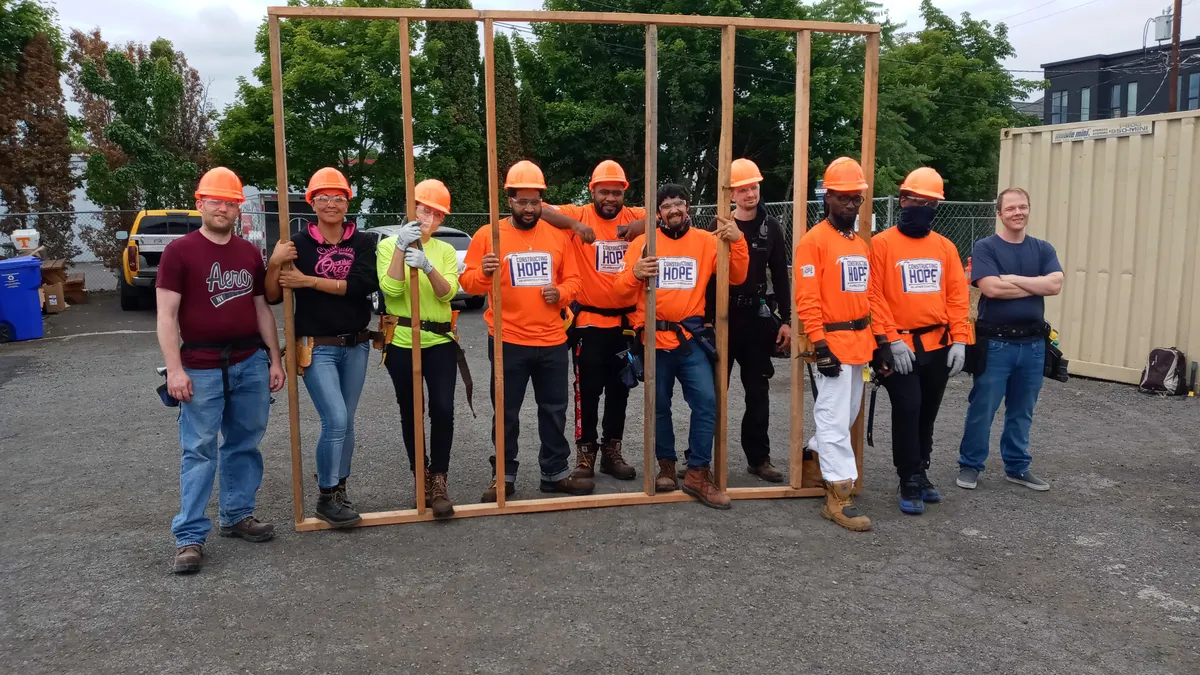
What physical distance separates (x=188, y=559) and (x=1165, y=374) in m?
8.86

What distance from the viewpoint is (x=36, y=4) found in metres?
20.9

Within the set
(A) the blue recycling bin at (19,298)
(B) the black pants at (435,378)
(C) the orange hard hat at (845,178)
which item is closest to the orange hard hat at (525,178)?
(B) the black pants at (435,378)

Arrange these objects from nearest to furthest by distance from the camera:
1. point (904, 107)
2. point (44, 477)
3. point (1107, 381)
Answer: point (44, 477)
point (1107, 381)
point (904, 107)

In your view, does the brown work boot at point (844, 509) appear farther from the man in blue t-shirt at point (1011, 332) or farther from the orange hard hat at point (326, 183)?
the orange hard hat at point (326, 183)

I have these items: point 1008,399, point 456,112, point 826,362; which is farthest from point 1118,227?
point 456,112

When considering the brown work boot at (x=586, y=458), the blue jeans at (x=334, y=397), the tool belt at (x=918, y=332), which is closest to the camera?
the blue jeans at (x=334, y=397)

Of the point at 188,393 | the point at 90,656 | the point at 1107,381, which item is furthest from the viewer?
the point at 1107,381

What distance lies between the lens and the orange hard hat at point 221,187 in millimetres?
4543

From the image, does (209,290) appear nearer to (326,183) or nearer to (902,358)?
(326,183)

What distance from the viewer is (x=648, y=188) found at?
16.9ft

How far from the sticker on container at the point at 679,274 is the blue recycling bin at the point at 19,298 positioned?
11.7 meters

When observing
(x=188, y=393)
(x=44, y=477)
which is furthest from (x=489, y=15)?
(x=44, y=477)

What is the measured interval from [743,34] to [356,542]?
82.4ft

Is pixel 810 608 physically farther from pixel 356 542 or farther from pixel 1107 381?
pixel 1107 381
